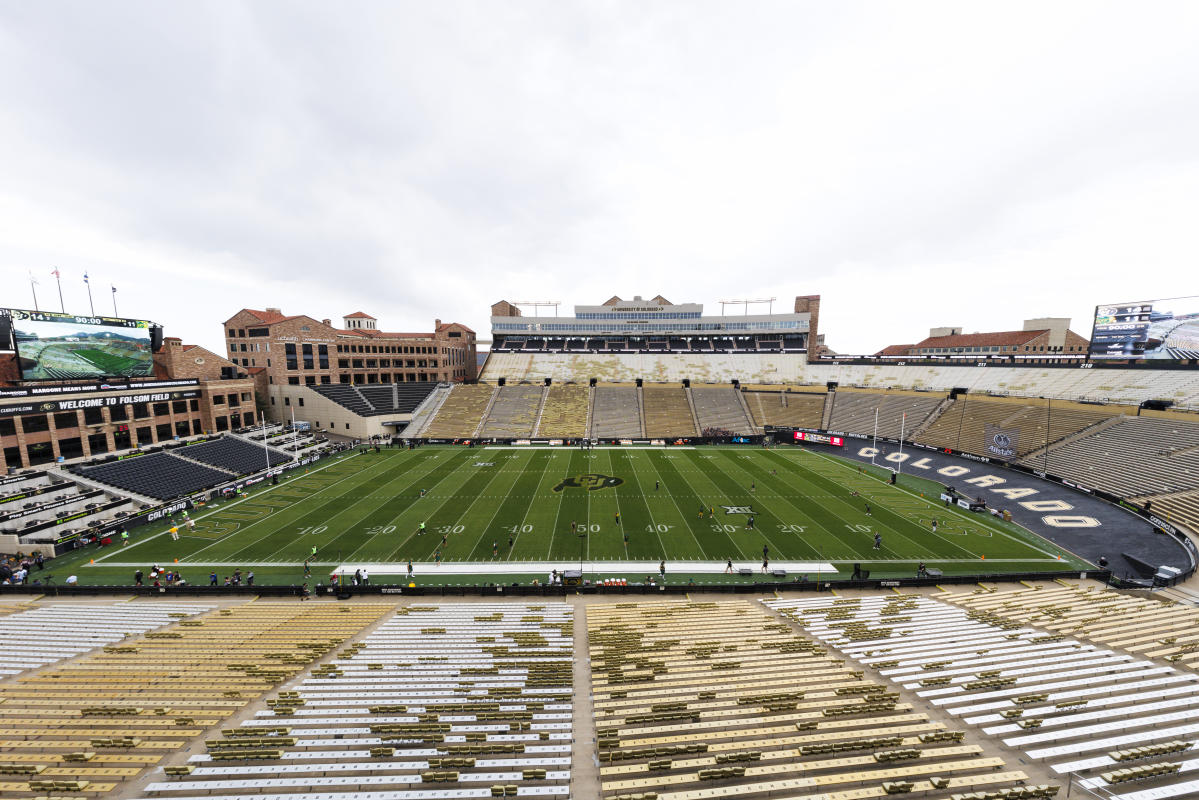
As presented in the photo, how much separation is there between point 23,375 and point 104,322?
24.3ft

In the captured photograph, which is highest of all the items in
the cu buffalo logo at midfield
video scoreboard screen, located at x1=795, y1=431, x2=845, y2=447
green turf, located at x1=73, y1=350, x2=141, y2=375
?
green turf, located at x1=73, y1=350, x2=141, y2=375

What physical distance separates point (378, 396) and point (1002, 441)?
267 ft

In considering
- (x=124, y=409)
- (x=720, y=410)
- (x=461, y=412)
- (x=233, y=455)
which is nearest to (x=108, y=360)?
(x=124, y=409)

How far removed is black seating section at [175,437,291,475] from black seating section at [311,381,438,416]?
13.2 metres

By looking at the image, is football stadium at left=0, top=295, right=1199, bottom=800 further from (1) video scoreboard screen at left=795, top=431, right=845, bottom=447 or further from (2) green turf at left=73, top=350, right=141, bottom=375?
(1) video scoreboard screen at left=795, top=431, right=845, bottom=447

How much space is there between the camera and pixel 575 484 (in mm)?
40750

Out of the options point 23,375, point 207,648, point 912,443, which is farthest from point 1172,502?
point 23,375

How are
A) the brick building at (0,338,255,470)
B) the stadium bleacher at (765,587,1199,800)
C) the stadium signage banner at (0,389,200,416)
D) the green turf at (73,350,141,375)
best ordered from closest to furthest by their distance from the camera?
the stadium bleacher at (765,587,1199,800), the stadium signage banner at (0,389,200,416), the brick building at (0,338,255,470), the green turf at (73,350,141,375)

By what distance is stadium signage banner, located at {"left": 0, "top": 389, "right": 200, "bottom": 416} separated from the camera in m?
34.1

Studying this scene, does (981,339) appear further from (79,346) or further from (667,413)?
(79,346)

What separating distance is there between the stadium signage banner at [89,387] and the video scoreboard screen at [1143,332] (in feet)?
348

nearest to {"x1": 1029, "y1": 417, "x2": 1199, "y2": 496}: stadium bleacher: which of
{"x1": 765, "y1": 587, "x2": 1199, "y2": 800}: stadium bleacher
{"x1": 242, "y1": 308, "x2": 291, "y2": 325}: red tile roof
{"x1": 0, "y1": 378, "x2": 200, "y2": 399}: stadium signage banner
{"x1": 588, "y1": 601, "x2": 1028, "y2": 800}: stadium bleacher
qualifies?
{"x1": 765, "y1": 587, "x2": 1199, "y2": 800}: stadium bleacher

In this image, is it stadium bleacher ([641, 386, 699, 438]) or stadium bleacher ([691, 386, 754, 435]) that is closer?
stadium bleacher ([641, 386, 699, 438])

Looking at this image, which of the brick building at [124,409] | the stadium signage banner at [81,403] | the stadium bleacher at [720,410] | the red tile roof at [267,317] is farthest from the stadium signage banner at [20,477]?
the stadium bleacher at [720,410]
